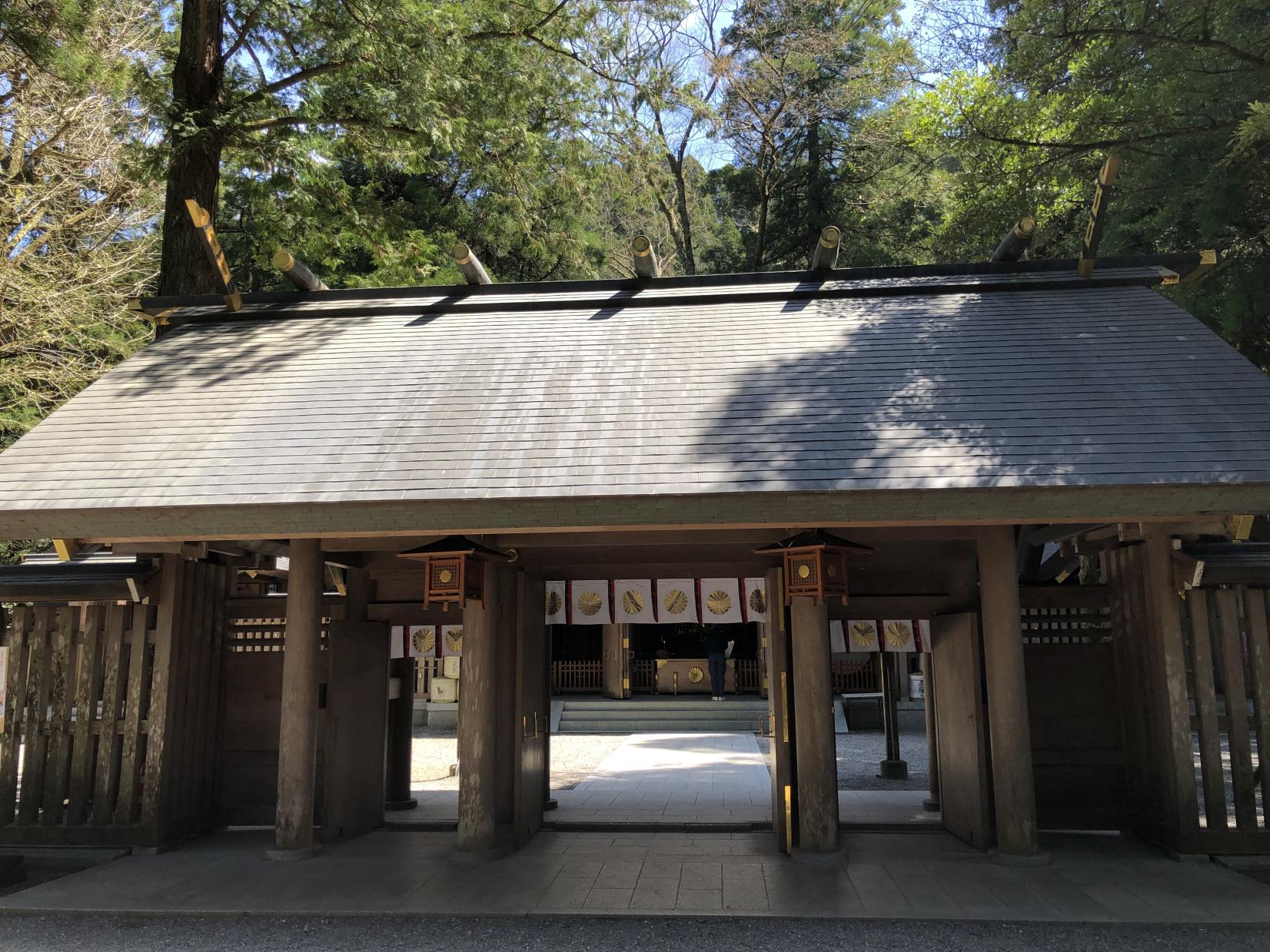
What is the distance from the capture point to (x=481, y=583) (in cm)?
731

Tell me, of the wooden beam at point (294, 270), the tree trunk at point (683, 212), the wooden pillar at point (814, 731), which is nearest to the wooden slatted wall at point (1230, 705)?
the wooden pillar at point (814, 731)

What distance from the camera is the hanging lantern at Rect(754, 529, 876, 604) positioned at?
6684 millimetres

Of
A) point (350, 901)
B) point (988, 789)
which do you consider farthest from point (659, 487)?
point (988, 789)

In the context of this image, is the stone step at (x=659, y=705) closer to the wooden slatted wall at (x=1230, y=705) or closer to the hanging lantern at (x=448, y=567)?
the wooden slatted wall at (x=1230, y=705)

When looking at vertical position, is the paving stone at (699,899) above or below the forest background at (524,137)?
below

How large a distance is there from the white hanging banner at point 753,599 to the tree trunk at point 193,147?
7492mm

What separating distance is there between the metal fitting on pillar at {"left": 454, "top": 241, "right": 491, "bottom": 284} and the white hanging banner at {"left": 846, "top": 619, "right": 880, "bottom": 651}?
5.91 m

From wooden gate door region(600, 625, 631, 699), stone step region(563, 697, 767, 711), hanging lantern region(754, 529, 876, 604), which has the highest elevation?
hanging lantern region(754, 529, 876, 604)

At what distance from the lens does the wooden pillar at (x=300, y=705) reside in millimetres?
7254

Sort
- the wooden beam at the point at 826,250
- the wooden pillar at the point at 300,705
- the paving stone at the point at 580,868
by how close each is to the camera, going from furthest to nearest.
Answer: the wooden beam at the point at 826,250
the wooden pillar at the point at 300,705
the paving stone at the point at 580,868

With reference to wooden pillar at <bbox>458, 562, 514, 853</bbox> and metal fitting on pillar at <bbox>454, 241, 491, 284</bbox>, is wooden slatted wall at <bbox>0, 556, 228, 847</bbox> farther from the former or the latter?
metal fitting on pillar at <bbox>454, 241, 491, 284</bbox>

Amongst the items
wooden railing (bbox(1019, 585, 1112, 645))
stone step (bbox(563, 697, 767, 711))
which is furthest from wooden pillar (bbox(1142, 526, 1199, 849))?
stone step (bbox(563, 697, 767, 711))

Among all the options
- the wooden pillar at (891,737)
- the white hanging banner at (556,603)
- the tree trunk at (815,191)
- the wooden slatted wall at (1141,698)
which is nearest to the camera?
the wooden slatted wall at (1141,698)

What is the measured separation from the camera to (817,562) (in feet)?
22.0
